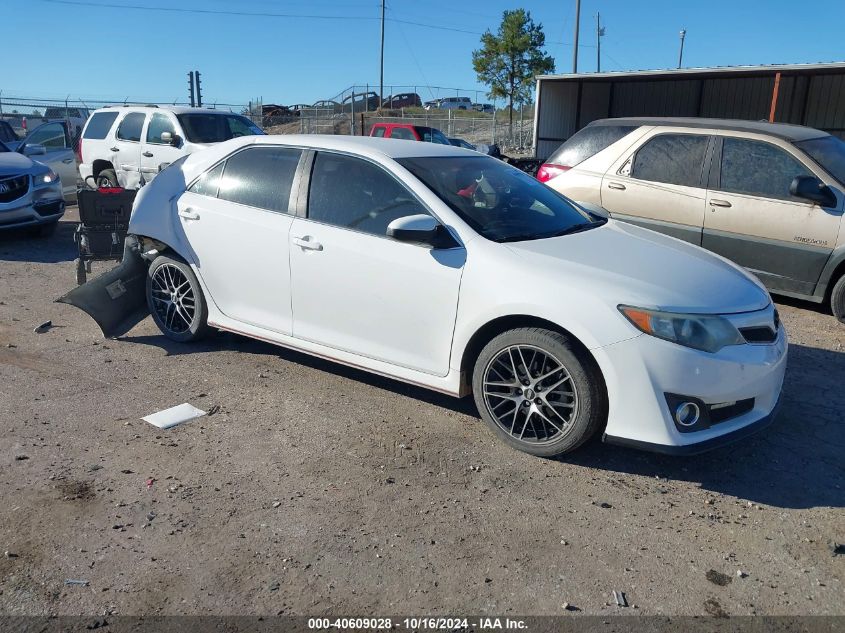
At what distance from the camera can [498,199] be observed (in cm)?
483

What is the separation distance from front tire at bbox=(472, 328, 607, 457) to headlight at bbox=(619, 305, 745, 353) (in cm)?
34

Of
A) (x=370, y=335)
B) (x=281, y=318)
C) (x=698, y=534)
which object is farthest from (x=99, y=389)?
(x=698, y=534)

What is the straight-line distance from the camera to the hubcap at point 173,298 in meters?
5.71

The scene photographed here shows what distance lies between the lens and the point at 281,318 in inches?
200

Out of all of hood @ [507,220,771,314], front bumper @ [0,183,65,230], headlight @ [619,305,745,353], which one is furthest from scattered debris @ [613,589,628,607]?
front bumper @ [0,183,65,230]

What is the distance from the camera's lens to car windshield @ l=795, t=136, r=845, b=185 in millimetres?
6946

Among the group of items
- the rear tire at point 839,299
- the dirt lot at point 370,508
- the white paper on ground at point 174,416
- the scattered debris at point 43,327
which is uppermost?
the rear tire at point 839,299

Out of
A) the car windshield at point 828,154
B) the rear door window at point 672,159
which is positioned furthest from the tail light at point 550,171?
the car windshield at point 828,154

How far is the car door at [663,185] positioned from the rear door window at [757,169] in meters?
0.24

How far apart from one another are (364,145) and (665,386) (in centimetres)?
255

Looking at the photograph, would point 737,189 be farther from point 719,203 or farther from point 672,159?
point 672,159

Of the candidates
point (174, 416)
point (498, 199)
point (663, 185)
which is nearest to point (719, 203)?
point (663, 185)

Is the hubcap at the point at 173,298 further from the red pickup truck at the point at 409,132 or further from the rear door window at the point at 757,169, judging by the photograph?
the red pickup truck at the point at 409,132

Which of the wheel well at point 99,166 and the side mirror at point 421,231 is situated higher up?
the side mirror at point 421,231
